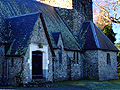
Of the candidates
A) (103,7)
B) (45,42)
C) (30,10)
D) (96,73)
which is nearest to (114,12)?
(103,7)

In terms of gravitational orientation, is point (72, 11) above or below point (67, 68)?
above

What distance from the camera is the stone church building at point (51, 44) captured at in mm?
17438

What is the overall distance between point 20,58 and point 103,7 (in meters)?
16.9

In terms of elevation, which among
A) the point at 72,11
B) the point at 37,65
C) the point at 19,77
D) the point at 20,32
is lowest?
the point at 19,77

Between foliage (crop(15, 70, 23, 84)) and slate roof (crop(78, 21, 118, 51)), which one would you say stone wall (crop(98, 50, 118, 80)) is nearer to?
slate roof (crop(78, 21, 118, 51))

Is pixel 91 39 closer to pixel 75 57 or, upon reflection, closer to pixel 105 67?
pixel 75 57

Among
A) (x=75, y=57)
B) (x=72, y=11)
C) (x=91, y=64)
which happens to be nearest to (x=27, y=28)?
(x=75, y=57)

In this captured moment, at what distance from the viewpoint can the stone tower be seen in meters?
29.9

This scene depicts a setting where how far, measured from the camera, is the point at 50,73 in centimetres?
1953

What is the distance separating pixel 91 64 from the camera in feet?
90.5

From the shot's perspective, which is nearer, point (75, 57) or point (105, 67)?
point (75, 57)

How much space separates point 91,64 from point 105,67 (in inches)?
83.0

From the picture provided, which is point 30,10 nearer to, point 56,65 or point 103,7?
point 56,65

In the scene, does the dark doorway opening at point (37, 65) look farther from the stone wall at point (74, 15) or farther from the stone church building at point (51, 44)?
the stone wall at point (74, 15)
